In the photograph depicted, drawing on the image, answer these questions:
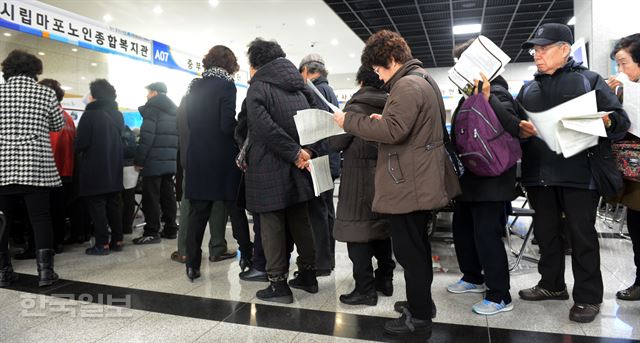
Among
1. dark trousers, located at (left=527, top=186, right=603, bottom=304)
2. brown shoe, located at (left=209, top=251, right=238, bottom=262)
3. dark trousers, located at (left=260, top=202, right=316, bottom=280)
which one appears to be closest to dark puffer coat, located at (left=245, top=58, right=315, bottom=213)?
dark trousers, located at (left=260, top=202, right=316, bottom=280)

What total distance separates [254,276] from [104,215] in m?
1.70

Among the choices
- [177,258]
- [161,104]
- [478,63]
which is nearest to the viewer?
[478,63]

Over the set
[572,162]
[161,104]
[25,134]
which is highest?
[161,104]

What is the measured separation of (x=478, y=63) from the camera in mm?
2092

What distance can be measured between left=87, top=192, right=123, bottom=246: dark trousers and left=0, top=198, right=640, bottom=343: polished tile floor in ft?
1.75

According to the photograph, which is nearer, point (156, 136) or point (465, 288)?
point (465, 288)

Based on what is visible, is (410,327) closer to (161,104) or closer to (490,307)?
(490,307)

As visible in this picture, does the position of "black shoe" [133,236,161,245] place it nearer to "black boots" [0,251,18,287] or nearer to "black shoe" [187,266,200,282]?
"black boots" [0,251,18,287]

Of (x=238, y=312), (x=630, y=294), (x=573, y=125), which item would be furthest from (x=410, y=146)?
(x=630, y=294)

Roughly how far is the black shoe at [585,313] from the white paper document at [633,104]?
35.0 inches

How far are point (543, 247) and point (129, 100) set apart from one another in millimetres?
5521

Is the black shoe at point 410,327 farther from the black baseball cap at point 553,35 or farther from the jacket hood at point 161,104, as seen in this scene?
the jacket hood at point 161,104

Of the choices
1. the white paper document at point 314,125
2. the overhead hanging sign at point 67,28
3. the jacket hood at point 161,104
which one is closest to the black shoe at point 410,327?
the white paper document at point 314,125

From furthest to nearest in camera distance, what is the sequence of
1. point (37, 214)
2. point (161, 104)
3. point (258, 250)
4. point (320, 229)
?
point (161, 104) → point (258, 250) → point (37, 214) → point (320, 229)
